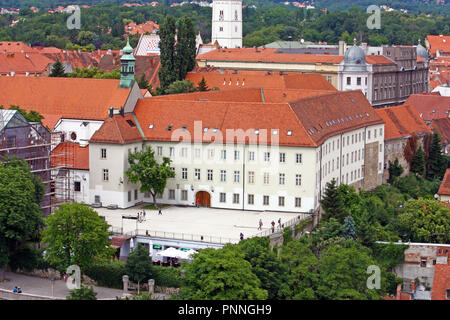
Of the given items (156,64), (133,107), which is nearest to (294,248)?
(133,107)

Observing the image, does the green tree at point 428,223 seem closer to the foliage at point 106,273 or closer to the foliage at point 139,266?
the foliage at point 139,266

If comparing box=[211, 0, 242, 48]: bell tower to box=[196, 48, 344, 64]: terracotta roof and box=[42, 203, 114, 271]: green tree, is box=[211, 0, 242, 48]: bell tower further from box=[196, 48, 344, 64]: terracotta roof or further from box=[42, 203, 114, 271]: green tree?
box=[42, 203, 114, 271]: green tree

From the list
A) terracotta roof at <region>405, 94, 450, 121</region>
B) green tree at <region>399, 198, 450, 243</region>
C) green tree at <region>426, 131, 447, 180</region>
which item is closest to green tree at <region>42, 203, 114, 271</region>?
green tree at <region>399, 198, 450, 243</region>

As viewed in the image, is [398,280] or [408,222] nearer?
[398,280]

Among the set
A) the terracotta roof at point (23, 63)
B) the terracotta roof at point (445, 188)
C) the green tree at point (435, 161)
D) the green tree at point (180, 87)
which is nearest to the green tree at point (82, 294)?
the terracotta roof at point (445, 188)

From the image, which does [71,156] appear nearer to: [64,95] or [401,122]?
[64,95]

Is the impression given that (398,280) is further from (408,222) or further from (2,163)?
(2,163)
